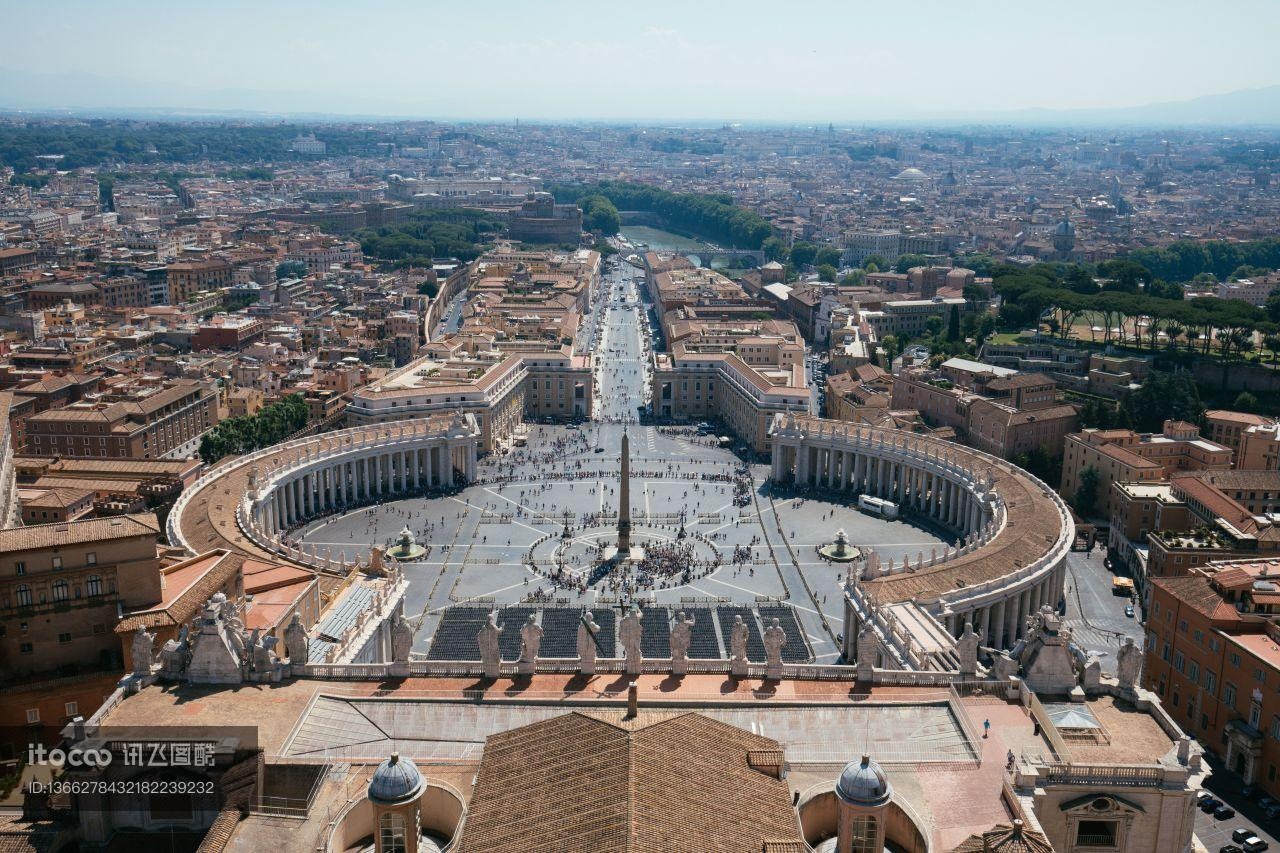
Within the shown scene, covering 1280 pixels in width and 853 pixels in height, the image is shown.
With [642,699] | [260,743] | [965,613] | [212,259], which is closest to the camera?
[260,743]

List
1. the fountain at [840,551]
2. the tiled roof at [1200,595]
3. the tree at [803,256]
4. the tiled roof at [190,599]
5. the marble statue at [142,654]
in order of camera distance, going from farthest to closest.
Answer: the tree at [803,256]
the fountain at [840,551]
the tiled roof at [1200,595]
the tiled roof at [190,599]
the marble statue at [142,654]

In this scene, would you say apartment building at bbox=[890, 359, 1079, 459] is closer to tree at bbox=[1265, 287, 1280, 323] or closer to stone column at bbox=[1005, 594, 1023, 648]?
tree at bbox=[1265, 287, 1280, 323]

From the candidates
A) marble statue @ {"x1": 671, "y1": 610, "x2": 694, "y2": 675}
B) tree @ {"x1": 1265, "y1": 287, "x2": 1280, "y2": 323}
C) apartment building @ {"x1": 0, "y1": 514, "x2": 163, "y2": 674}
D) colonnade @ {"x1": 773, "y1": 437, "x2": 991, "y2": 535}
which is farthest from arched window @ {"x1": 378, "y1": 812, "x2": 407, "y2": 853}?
tree @ {"x1": 1265, "y1": 287, "x2": 1280, "y2": 323}

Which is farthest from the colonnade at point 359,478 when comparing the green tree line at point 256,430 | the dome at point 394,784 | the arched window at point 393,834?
the dome at point 394,784

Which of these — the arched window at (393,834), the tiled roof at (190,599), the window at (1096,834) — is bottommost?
the window at (1096,834)

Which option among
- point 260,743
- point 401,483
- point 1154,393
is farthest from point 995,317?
point 260,743

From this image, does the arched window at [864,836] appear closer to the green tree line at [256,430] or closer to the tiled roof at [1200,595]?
the tiled roof at [1200,595]

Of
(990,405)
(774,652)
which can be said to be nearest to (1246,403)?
(990,405)

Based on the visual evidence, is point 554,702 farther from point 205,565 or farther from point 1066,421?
point 1066,421
